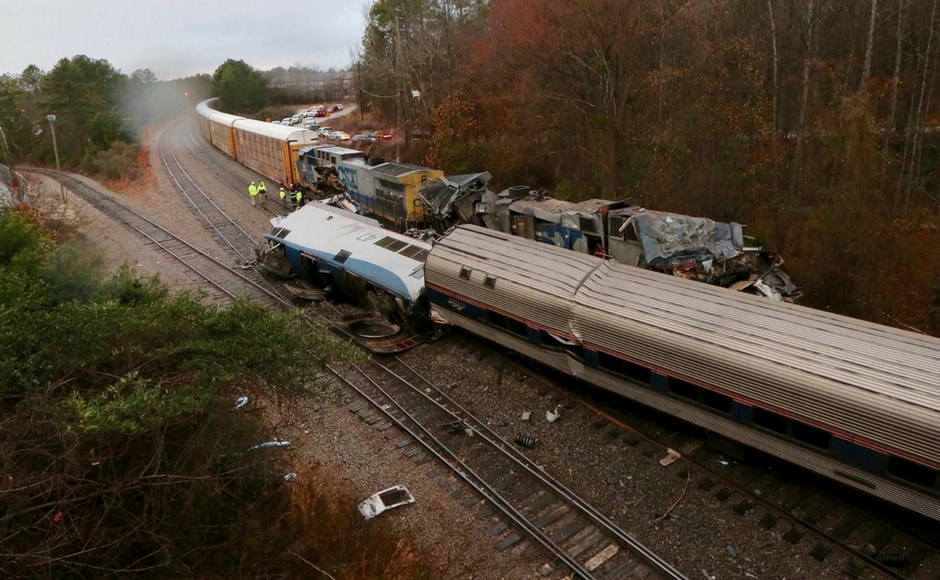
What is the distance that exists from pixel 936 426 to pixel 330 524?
8.40 m

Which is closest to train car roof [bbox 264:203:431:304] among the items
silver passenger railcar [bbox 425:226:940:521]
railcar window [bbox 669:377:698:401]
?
silver passenger railcar [bbox 425:226:940:521]

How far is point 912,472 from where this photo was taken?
809 cm

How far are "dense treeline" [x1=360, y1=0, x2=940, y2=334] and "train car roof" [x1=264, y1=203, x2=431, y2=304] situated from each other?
9.21m

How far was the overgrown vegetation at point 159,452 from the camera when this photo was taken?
6406 mm

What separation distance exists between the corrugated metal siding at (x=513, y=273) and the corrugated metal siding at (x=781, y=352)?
20.2 inches

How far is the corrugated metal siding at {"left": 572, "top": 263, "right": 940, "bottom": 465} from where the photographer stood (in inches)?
322

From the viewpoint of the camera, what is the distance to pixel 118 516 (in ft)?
22.4

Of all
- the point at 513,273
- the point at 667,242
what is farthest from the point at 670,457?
the point at 667,242

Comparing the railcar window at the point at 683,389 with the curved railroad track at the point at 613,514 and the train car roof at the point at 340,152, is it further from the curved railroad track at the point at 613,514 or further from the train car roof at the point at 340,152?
the train car roof at the point at 340,152

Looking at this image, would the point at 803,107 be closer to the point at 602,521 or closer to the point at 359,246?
the point at 359,246

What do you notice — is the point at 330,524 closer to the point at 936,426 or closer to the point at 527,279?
the point at 527,279

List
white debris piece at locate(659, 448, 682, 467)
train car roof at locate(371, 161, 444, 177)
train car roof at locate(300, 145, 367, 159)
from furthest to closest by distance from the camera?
train car roof at locate(300, 145, 367, 159), train car roof at locate(371, 161, 444, 177), white debris piece at locate(659, 448, 682, 467)

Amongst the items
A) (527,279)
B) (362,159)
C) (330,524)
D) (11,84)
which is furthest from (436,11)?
(11,84)

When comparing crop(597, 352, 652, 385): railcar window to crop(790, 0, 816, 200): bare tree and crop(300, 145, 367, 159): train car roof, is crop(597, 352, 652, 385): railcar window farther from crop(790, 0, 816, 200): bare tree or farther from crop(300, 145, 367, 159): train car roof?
crop(300, 145, 367, 159): train car roof
